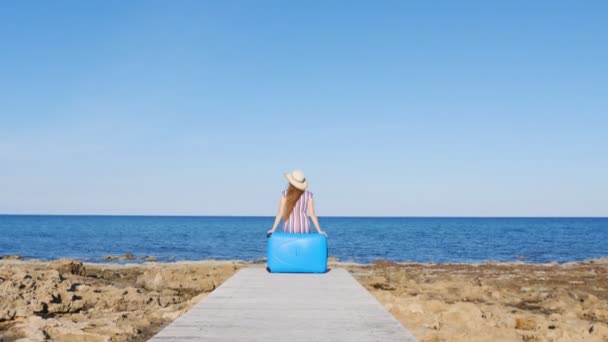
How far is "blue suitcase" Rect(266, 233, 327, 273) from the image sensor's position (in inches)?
363

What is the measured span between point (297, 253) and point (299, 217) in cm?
62

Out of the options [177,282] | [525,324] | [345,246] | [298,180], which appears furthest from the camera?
[345,246]

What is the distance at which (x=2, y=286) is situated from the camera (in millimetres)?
9773

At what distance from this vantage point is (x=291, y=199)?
9.50 metres

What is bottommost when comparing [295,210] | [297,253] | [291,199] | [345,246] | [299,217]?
[345,246]

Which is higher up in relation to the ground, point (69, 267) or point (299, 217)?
point (299, 217)

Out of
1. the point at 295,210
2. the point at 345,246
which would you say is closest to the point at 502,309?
the point at 295,210

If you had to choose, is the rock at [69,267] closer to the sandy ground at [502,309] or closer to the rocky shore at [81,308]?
the rocky shore at [81,308]

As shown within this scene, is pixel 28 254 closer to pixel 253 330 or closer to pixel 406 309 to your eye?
pixel 406 309

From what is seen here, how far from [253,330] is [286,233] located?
14.5ft

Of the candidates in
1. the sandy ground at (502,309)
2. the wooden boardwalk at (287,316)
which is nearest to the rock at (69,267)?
the sandy ground at (502,309)

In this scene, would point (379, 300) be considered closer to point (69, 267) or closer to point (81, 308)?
point (81, 308)

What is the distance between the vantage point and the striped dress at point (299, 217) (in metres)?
9.57

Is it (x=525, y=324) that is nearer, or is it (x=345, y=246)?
(x=525, y=324)
